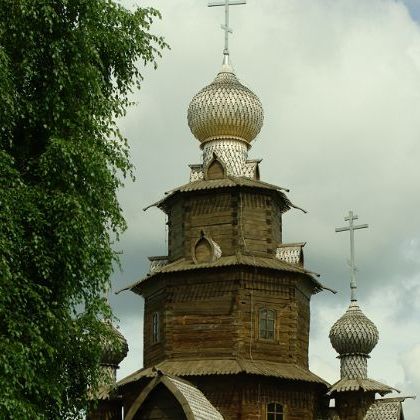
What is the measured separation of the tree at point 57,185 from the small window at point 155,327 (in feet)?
31.3

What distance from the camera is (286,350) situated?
21.8 metres

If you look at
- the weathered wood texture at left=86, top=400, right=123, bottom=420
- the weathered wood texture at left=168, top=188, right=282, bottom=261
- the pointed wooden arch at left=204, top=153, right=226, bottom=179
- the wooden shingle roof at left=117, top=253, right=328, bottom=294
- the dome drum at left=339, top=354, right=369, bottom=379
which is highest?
the pointed wooden arch at left=204, top=153, right=226, bottom=179

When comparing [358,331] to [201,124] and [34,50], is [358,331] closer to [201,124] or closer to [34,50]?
[201,124]

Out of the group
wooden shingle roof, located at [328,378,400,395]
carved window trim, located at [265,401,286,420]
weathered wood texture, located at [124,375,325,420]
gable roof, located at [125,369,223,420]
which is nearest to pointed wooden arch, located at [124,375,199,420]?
gable roof, located at [125,369,223,420]

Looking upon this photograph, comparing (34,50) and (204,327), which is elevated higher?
(34,50)

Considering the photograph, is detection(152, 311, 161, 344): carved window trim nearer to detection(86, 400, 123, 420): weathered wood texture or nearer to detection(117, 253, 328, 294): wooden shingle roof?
detection(117, 253, 328, 294): wooden shingle roof

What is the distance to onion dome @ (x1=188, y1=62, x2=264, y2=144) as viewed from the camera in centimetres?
2455

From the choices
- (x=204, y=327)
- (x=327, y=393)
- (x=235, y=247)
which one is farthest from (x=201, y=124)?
(x=327, y=393)

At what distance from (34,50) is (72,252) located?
9.26 feet

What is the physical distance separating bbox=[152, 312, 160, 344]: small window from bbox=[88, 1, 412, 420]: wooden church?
0.09 feet

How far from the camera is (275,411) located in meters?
21.1

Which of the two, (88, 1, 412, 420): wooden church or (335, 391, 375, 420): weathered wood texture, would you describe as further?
(335, 391, 375, 420): weathered wood texture

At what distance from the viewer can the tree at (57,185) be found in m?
11.4

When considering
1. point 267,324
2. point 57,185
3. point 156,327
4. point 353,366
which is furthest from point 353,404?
point 57,185
